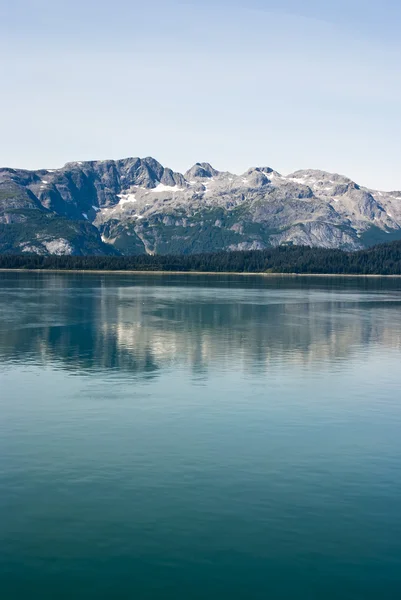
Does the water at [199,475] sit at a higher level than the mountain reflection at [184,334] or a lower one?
lower

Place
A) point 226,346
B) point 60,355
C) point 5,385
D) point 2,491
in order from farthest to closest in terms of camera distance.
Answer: point 226,346
point 60,355
point 5,385
point 2,491

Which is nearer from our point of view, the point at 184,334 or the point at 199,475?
the point at 199,475

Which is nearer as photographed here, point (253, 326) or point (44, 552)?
point (44, 552)

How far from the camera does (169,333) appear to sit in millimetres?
116688

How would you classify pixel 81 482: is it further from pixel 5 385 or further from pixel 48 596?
pixel 5 385

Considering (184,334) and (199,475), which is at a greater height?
(184,334)

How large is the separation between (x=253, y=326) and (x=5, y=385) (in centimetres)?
6756

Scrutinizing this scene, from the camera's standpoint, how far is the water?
97.1 feet

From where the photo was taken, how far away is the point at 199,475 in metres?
41.9

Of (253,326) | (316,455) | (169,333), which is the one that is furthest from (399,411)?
(253,326)

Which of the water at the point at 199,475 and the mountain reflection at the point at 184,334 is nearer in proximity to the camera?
the water at the point at 199,475

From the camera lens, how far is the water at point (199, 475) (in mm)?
29594

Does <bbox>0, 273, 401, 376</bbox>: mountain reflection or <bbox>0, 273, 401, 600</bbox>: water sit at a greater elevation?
<bbox>0, 273, 401, 376</bbox>: mountain reflection

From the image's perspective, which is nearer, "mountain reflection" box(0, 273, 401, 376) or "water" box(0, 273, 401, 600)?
"water" box(0, 273, 401, 600)
